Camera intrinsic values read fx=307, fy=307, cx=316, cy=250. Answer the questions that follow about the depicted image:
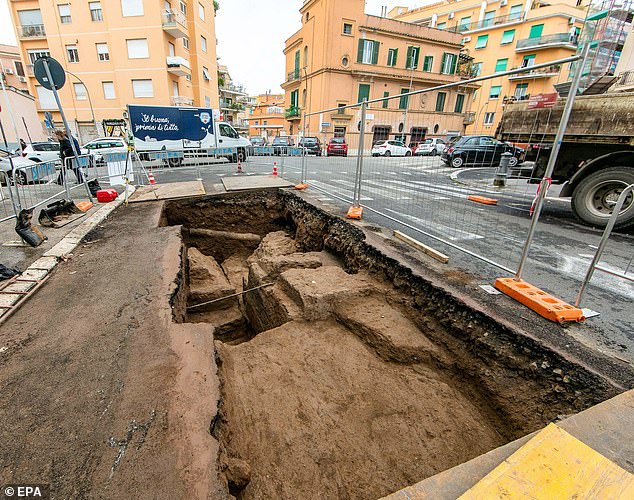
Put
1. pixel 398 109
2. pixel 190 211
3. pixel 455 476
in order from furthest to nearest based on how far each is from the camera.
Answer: pixel 190 211, pixel 398 109, pixel 455 476

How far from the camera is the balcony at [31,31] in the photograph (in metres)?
27.1

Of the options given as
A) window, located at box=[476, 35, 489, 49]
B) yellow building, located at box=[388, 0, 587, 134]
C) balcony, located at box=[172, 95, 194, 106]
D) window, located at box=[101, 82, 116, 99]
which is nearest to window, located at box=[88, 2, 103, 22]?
window, located at box=[101, 82, 116, 99]

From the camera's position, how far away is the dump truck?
16.1 feet

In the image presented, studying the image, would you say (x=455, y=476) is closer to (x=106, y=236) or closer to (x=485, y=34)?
(x=106, y=236)

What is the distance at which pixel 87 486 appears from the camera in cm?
147

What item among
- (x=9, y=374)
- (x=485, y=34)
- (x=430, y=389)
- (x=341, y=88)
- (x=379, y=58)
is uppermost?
(x=485, y=34)

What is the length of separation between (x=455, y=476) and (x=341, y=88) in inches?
1338

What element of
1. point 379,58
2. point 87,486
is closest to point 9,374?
point 87,486

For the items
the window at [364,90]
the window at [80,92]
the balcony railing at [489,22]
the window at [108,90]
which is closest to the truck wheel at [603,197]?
the window at [364,90]

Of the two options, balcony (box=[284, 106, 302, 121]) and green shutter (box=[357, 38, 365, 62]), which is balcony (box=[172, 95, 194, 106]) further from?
green shutter (box=[357, 38, 365, 62])

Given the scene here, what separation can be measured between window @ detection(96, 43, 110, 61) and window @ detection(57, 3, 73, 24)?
2.86 m

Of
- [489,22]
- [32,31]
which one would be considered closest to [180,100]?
[32,31]

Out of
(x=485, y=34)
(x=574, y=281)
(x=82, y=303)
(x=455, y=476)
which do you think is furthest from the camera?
(x=485, y=34)

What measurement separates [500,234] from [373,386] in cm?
373
